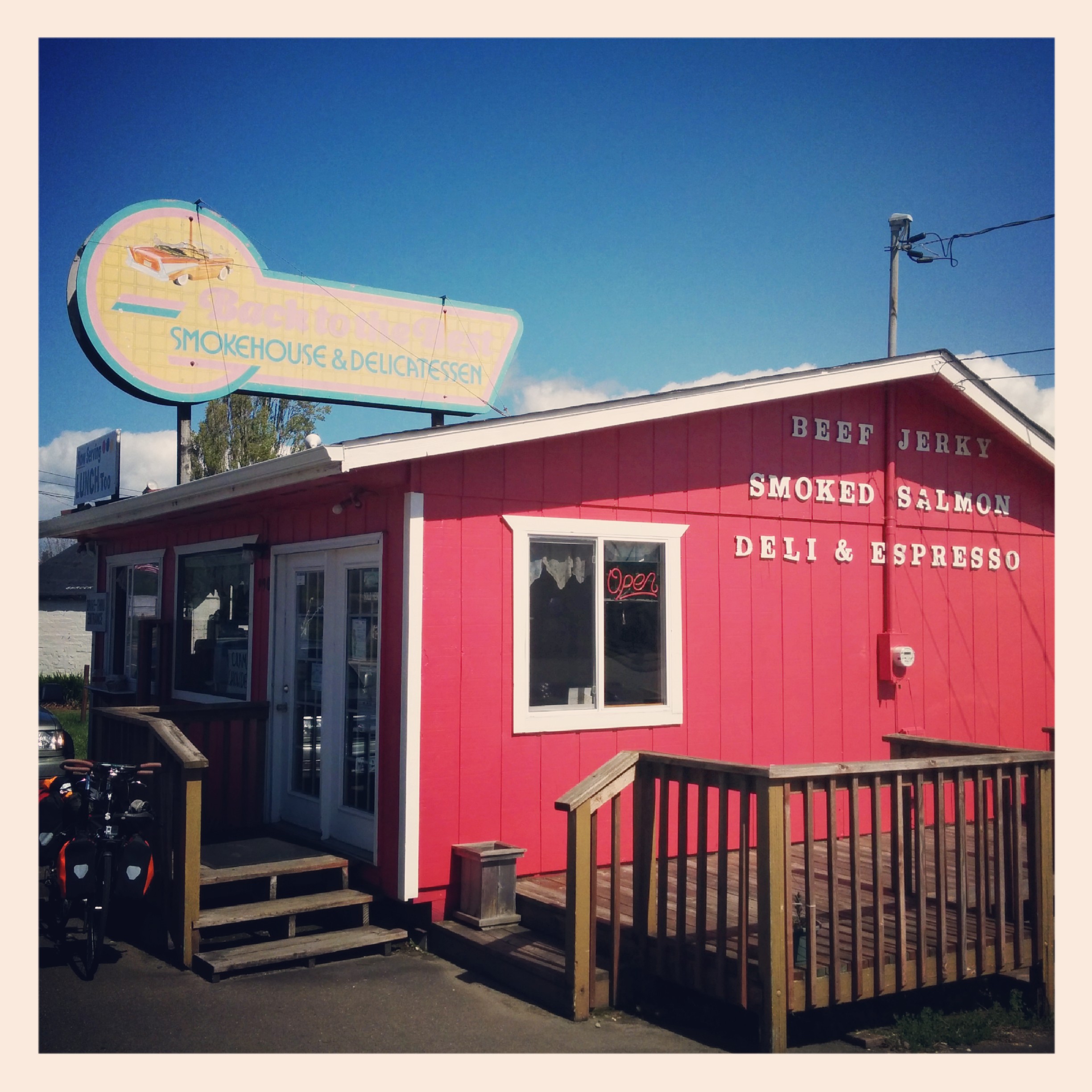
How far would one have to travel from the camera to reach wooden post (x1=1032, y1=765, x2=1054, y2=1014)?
5.84 meters

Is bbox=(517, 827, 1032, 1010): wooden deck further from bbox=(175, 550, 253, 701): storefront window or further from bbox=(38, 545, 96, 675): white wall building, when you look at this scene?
bbox=(38, 545, 96, 675): white wall building

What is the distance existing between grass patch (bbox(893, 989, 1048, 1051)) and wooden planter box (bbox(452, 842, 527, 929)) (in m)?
2.22

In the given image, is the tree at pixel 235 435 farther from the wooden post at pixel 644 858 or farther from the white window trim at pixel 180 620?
the wooden post at pixel 644 858

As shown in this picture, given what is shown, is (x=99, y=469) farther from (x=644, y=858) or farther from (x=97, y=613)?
(x=644, y=858)

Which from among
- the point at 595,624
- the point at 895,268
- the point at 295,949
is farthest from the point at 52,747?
the point at 895,268

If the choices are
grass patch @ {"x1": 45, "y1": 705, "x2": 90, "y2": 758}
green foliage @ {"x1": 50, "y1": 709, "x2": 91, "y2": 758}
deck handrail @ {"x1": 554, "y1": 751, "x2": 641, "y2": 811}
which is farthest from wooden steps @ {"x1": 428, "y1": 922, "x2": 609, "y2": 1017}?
grass patch @ {"x1": 45, "y1": 705, "x2": 90, "y2": 758}

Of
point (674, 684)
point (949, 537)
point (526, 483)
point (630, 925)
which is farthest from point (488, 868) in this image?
point (949, 537)

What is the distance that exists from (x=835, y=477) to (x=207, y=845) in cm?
537

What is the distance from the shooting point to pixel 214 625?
30.8ft

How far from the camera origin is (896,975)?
5.35 meters

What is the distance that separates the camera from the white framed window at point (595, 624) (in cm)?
705

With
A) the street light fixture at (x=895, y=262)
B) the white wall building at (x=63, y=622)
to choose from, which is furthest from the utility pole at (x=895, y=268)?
the white wall building at (x=63, y=622)

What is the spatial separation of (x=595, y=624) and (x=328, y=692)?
6.42 ft

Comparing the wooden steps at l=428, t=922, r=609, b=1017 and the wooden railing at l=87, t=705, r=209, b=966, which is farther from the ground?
the wooden railing at l=87, t=705, r=209, b=966
